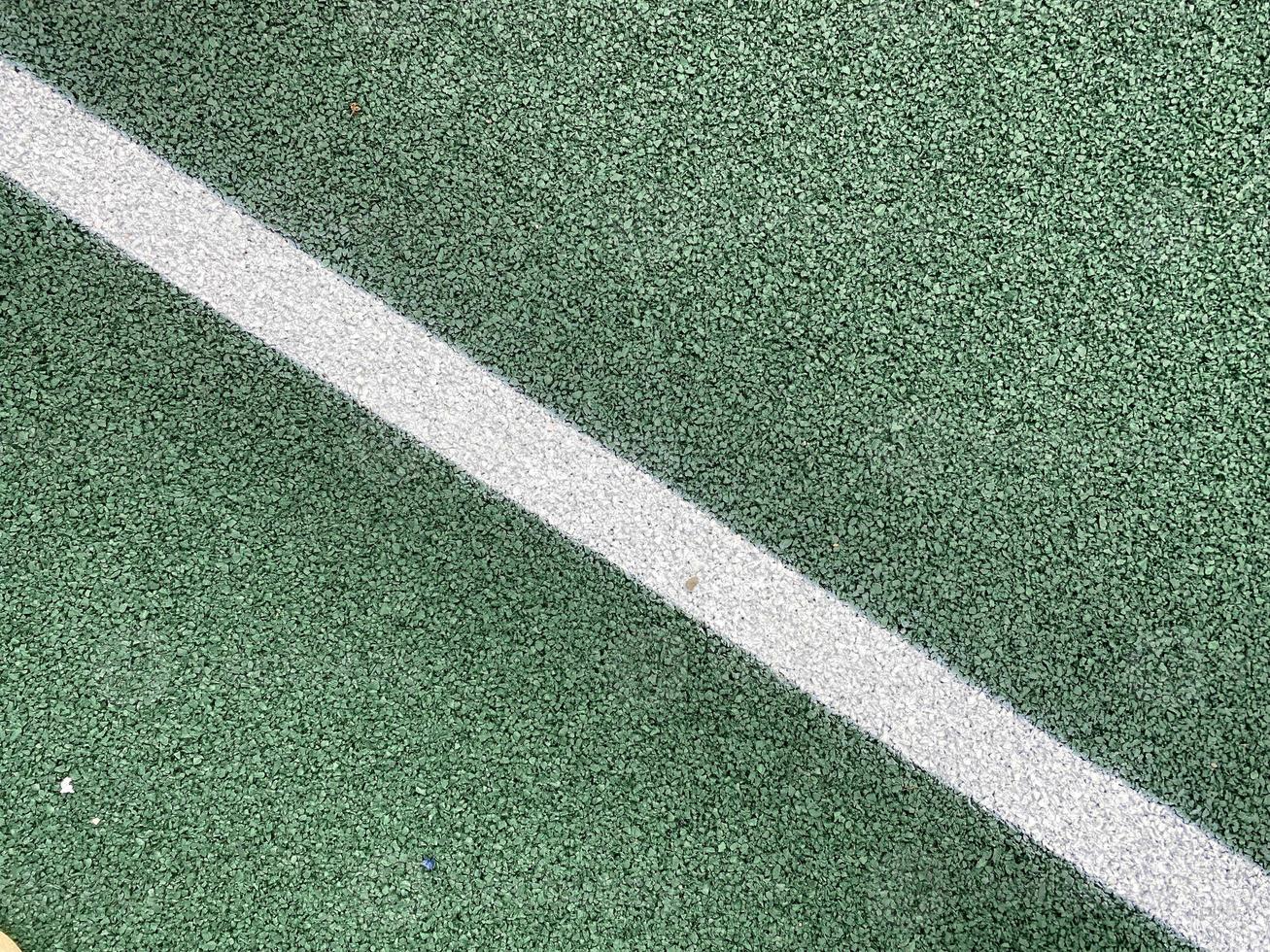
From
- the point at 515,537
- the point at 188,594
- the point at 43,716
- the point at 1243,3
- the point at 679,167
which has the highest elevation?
the point at 1243,3

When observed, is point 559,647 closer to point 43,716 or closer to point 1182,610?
point 43,716

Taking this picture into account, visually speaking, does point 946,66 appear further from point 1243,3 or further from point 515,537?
point 515,537

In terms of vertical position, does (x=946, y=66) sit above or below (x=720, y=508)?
above

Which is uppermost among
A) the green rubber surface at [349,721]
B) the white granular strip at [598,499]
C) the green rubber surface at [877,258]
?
the green rubber surface at [877,258]

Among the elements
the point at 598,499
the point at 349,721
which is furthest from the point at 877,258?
the point at 349,721

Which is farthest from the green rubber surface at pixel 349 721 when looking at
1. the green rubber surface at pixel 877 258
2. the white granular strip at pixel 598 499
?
the green rubber surface at pixel 877 258

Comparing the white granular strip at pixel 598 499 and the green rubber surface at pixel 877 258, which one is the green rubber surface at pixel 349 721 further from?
the green rubber surface at pixel 877 258

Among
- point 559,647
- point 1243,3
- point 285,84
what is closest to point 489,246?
point 285,84

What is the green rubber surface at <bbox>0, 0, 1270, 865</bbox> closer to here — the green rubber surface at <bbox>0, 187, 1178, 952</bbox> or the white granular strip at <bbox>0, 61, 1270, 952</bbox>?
the white granular strip at <bbox>0, 61, 1270, 952</bbox>
